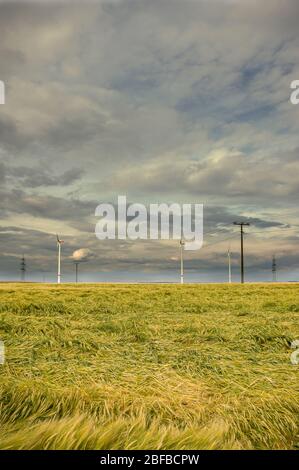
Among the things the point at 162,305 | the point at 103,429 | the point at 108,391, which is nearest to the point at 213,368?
the point at 108,391

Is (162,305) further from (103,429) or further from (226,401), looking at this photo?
(103,429)

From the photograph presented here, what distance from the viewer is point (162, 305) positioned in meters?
17.5

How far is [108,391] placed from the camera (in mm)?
4602

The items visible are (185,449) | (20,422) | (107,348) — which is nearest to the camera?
(185,449)

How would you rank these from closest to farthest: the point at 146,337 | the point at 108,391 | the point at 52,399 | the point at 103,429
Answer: the point at 103,429 < the point at 52,399 < the point at 108,391 < the point at 146,337

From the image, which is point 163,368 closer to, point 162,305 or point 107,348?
point 107,348

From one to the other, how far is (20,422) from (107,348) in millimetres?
3797

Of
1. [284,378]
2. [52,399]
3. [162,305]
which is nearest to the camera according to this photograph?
[52,399]

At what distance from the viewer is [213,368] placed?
5.92 metres

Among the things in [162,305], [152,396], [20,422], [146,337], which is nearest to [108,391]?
[152,396]

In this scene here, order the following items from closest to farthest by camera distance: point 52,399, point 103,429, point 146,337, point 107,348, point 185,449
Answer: point 185,449 → point 103,429 → point 52,399 → point 107,348 → point 146,337
